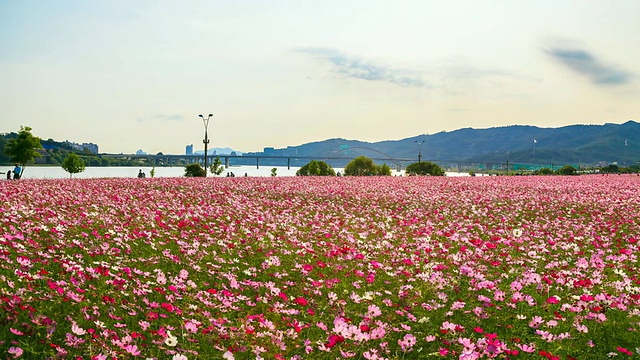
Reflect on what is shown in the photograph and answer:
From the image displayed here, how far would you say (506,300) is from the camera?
6.30 m

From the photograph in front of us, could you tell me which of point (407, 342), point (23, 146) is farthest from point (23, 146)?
point (407, 342)

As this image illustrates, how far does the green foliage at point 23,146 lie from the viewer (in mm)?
48312

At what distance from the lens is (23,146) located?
48.2m

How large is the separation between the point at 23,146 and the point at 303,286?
49.4 meters

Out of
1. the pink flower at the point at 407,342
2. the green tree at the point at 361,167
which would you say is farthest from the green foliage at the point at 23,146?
the pink flower at the point at 407,342

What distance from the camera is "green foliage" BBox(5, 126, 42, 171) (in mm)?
48312

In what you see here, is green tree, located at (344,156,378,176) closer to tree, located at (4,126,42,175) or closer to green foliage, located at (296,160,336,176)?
green foliage, located at (296,160,336,176)

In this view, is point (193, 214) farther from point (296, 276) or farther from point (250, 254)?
point (296, 276)

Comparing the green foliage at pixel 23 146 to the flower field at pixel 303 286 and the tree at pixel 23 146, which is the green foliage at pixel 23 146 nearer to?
the tree at pixel 23 146

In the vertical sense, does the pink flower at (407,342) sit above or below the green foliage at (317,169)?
below

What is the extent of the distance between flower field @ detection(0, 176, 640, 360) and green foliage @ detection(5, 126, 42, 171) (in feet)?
129

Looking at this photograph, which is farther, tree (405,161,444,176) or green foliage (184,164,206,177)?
tree (405,161,444,176)

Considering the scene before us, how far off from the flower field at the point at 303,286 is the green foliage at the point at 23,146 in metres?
39.2

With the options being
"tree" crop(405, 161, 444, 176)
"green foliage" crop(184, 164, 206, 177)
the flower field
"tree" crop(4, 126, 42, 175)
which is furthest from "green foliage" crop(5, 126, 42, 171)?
"tree" crop(405, 161, 444, 176)
